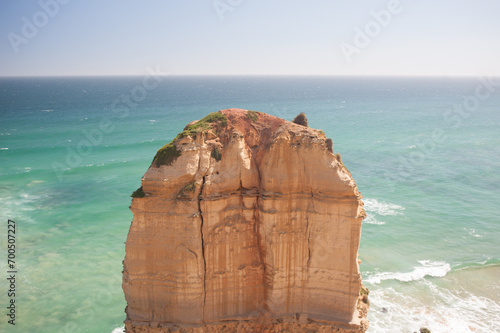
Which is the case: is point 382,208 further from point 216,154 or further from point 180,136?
point 180,136

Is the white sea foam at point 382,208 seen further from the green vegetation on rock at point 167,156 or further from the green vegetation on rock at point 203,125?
the green vegetation on rock at point 167,156

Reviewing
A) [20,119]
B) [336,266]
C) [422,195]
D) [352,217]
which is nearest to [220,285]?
[336,266]

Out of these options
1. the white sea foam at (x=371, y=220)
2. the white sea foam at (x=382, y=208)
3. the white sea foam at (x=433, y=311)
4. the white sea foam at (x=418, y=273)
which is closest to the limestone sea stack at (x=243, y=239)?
the white sea foam at (x=433, y=311)

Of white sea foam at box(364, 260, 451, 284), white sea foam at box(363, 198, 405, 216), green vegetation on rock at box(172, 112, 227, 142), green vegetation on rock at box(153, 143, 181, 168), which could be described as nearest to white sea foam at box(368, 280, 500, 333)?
white sea foam at box(364, 260, 451, 284)

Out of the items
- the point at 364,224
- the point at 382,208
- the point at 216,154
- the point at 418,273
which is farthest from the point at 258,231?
the point at 382,208

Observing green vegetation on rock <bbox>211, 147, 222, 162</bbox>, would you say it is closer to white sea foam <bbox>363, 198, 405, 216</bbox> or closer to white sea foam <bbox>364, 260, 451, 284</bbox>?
white sea foam <bbox>364, 260, 451, 284</bbox>

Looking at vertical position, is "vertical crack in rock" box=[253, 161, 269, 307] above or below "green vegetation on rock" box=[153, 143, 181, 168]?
below
